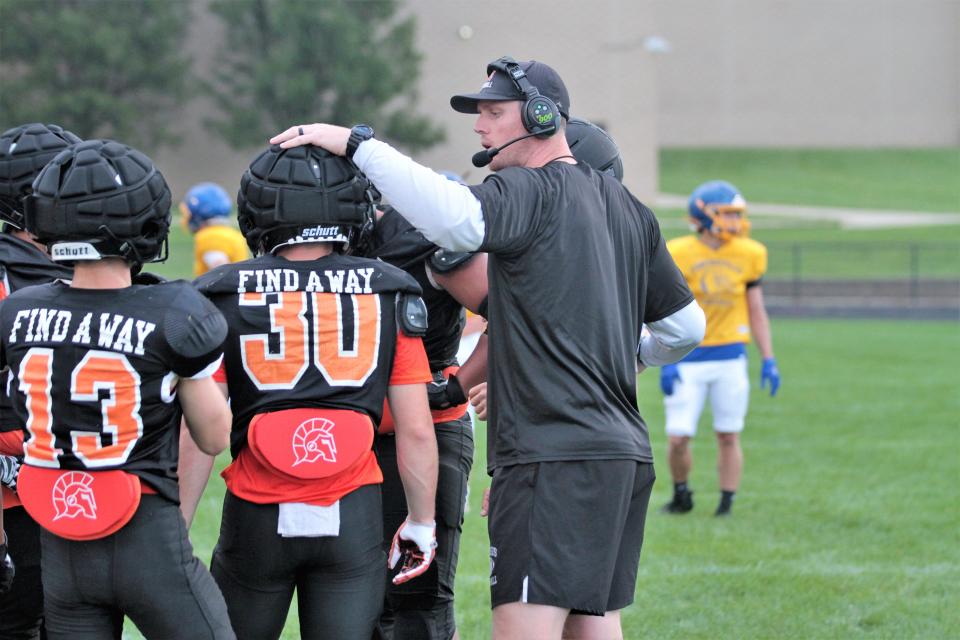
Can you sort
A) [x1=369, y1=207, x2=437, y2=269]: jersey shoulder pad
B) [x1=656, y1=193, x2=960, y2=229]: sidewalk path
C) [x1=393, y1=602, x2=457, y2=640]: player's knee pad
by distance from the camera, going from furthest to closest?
[x1=656, y1=193, x2=960, y2=229]: sidewalk path, [x1=393, y1=602, x2=457, y2=640]: player's knee pad, [x1=369, y1=207, x2=437, y2=269]: jersey shoulder pad

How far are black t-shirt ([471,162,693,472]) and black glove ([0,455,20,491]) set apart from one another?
1502 millimetres

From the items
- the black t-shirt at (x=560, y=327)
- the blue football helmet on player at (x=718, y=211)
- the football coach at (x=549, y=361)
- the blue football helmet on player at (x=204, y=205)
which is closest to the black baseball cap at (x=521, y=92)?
the football coach at (x=549, y=361)

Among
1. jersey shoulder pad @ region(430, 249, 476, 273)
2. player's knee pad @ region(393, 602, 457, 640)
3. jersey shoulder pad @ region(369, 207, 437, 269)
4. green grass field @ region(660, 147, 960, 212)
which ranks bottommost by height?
player's knee pad @ region(393, 602, 457, 640)

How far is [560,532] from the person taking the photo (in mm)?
3619

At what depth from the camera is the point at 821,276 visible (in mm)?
33312

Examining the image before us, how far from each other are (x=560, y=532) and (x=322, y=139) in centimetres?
134

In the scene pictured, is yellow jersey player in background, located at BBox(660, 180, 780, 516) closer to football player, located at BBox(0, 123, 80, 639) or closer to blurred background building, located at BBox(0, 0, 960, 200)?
football player, located at BBox(0, 123, 80, 639)

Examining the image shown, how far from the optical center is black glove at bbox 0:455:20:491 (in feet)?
12.6

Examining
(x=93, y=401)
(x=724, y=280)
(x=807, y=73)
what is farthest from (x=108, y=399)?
(x=807, y=73)

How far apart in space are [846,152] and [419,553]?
62.4 meters

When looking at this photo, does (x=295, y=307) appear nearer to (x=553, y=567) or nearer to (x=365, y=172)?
(x=365, y=172)

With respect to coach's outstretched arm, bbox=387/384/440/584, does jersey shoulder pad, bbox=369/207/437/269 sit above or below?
above

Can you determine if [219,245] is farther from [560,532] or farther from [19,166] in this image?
[560,532]

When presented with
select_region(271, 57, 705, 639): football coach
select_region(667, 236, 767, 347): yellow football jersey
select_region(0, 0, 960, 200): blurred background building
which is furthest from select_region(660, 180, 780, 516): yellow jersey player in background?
→ select_region(0, 0, 960, 200): blurred background building
